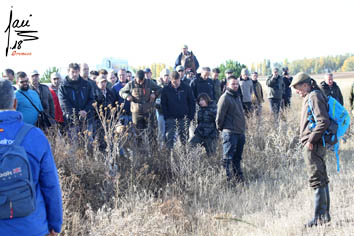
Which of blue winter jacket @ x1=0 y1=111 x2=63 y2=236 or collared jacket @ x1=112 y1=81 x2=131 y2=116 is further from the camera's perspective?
collared jacket @ x1=112 y1=81 x2=131 y2=116

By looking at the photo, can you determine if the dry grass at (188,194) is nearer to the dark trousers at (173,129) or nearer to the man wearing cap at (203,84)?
the dark trousers at (173,129)

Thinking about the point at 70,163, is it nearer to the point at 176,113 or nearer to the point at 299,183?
the point at 176,113

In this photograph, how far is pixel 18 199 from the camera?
2.40 m

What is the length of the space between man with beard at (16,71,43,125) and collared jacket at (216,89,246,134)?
3.43 m

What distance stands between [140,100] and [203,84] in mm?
2176

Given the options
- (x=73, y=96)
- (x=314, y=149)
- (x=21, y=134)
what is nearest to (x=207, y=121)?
(x=73, y=96)

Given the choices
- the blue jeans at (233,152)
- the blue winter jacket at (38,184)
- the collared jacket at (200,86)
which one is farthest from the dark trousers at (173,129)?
the blue winter jacket at (38,184)

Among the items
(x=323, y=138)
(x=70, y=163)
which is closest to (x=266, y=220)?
(x=323, y=138)

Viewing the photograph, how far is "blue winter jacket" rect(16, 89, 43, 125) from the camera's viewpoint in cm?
655

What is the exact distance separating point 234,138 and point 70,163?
286 centimetres

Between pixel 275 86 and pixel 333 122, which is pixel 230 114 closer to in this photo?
pixel 333 122

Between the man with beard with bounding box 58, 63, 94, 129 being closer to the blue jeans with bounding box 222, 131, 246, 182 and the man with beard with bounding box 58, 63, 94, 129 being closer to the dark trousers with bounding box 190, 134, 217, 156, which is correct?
the dark trousers with bounding box 190, 134, 217, 156

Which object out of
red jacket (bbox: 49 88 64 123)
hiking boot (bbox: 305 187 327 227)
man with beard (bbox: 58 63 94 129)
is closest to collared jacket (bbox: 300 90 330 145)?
hiking boot (bbox: 305 187 327 227)

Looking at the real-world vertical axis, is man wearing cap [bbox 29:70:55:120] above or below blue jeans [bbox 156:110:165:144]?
above
